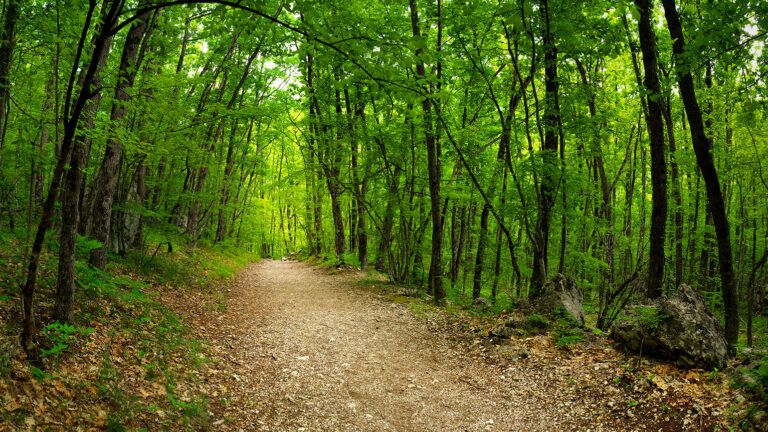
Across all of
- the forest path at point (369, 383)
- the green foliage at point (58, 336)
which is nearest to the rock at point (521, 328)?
the forest path at point (369, 383)

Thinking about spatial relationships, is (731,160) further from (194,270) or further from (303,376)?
(194,270)

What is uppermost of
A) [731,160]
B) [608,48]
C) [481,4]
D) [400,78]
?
[481,4]

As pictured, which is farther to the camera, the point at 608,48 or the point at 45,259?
the point at 608,48

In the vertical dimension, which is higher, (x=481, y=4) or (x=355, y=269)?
(x=481, y=4)

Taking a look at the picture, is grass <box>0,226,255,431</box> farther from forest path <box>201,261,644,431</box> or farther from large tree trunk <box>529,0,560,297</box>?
large tree trunk <box>529,0,560,297</box>

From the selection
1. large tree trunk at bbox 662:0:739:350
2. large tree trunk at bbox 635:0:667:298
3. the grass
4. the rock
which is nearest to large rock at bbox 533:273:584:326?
the rock

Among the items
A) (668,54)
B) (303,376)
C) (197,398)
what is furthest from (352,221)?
(197,398)

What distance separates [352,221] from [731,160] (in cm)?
1687

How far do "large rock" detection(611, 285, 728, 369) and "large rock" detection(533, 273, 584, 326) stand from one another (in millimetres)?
1748

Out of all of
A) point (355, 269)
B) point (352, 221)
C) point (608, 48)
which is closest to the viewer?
point (608, 48)

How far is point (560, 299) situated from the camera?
8.44 metres

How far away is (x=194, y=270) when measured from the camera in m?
12.8

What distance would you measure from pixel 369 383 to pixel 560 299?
426cm

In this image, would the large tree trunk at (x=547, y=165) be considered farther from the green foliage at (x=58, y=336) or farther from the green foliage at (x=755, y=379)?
the green foliage at (x=58, y=336)
